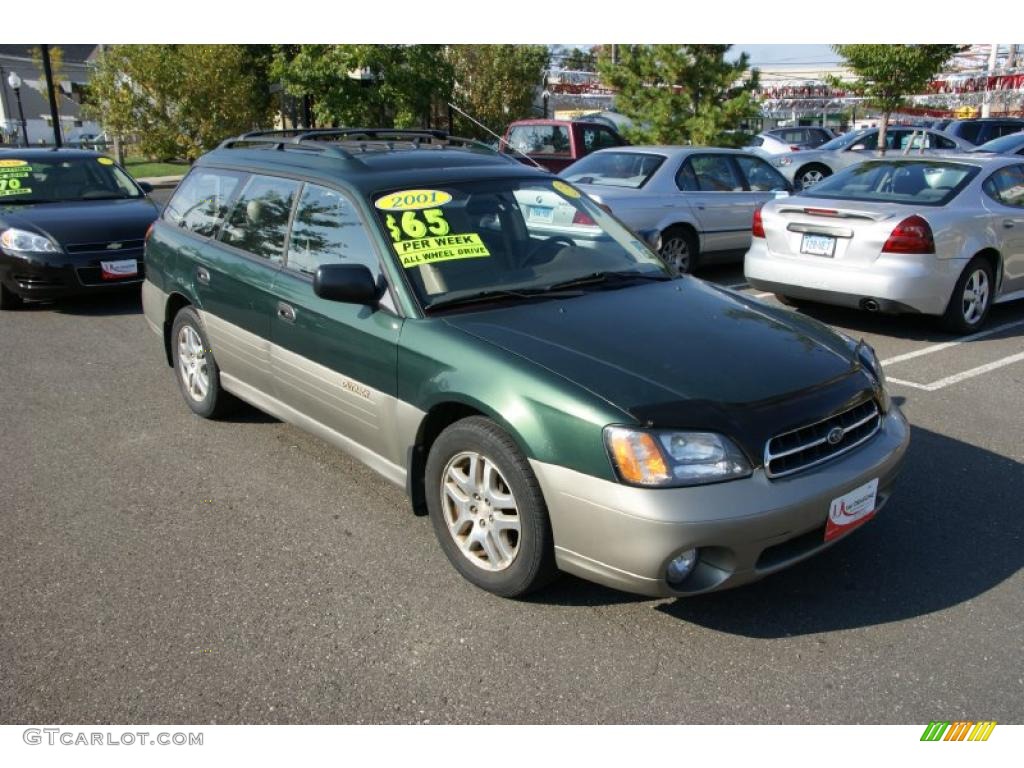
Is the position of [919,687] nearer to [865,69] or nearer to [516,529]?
[516,529]

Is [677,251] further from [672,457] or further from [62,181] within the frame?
[672,457]

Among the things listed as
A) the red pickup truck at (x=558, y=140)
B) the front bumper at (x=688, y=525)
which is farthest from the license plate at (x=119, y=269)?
the red pickup truck at (x=558, y=140)

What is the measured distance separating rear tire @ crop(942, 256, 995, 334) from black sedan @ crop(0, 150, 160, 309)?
290 inches

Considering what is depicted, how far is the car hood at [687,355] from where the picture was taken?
3092mm

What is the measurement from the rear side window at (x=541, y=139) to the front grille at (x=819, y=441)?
11.4m

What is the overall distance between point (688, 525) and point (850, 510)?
2.53ft

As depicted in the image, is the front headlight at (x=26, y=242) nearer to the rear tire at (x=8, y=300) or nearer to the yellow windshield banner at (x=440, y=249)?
the rear tire at (x=8, y=300)

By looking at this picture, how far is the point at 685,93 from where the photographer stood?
16.2m

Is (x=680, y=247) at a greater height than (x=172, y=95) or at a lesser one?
lesser

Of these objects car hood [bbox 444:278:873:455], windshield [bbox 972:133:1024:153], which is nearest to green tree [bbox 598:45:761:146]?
windshield [bbox 972:133:1024:153]

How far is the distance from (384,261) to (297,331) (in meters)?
0.69

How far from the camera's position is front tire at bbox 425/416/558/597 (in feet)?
10.5

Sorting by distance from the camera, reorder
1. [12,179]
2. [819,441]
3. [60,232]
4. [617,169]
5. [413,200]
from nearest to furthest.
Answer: [819,441] < [413,200] < [60,232] < [12,179] < [617,169]

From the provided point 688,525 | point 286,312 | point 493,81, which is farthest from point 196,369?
point 493,81
